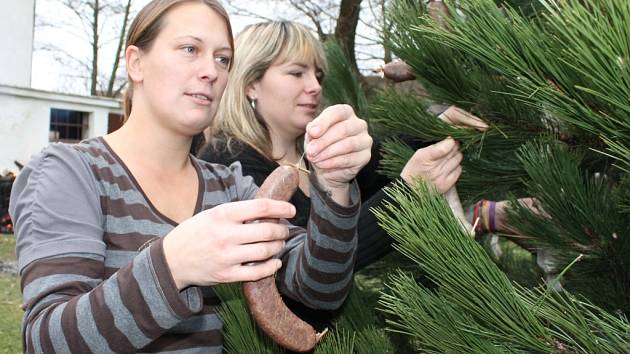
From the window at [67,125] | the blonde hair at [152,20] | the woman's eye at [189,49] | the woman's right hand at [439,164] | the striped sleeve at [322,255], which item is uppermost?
the blonde hair at [152,20]

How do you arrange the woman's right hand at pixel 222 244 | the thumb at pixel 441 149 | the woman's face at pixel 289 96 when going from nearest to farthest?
the woman's right hand at pixel 222 244
the thumb at pixel 441 149
the woman's face at pixel 289 96

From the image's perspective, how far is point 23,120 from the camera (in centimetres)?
1559

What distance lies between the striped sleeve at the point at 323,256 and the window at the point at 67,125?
52.4 ft

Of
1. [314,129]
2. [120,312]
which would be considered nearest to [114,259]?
[120,312]

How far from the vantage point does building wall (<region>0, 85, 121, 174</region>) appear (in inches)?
604

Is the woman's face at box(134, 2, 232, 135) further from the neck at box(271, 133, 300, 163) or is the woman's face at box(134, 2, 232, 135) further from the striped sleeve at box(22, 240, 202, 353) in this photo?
the neck at box(271, 133, 300, 163)

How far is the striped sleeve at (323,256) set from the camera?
4.34 ft

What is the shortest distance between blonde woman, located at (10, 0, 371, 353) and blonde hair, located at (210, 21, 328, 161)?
0.52 metres

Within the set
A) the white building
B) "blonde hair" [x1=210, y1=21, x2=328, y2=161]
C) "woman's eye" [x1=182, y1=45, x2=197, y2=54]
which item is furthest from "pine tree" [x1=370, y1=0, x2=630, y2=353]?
the white building

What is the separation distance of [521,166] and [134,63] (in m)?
0.88

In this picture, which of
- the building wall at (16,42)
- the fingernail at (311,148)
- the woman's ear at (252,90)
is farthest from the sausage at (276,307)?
the building wall at (16,42)

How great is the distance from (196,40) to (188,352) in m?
0.65

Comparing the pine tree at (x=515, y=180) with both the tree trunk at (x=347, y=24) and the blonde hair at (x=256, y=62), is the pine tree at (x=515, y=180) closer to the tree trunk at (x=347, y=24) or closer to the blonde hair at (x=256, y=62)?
the blonde hair at (x=256, y=62)

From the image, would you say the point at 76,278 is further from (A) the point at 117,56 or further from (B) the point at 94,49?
(B) the point at 94,49
